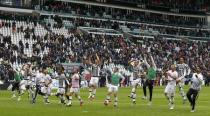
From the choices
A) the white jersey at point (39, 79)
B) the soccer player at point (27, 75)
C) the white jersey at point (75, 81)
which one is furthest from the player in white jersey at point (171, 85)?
the soccer player at point (27, 75)

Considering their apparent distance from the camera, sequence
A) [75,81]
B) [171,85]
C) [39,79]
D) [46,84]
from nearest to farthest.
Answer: [171,85] → [75,81] → [46,84] → [39,79]

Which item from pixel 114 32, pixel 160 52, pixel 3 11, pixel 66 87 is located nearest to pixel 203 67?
pixel 160 52

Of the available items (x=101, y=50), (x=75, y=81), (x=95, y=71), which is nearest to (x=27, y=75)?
(x=95, y=71)

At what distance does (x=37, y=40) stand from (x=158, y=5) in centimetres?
4033

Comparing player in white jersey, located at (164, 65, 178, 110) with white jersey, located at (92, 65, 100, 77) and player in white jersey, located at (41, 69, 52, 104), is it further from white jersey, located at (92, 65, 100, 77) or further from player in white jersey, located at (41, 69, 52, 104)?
player in white jersey, located at (41, 69, 52, 104)

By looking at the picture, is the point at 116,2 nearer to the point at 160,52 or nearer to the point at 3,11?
the point at 160,52

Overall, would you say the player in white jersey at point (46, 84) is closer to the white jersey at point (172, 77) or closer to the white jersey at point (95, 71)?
the white jersey at point (95, 71)

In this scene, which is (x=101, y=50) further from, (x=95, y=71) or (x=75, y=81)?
(x=75, y=81)

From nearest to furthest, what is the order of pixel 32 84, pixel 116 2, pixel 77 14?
1. pixel 32 84
2. pixel 77 14
3. pixel 116 2

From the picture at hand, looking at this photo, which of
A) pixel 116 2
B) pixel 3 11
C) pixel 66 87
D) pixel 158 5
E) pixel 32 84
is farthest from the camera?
pixel 158 5

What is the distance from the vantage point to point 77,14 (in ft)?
300

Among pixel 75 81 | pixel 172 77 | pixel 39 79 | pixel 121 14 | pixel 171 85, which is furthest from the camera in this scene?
pixel 121 14

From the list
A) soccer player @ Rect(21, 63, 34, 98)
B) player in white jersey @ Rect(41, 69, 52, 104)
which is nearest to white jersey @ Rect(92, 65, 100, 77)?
player in white jersey @ Rect(41, 69, 52, 104)

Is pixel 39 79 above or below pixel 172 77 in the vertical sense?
below
